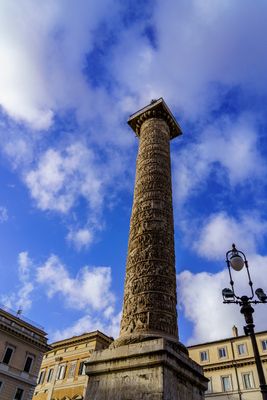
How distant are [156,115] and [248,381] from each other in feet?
66.7

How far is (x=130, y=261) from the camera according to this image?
21.8 feet

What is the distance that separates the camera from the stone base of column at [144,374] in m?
4.66

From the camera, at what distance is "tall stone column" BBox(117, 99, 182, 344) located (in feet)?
18.5

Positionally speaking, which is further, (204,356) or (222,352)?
(204,356)

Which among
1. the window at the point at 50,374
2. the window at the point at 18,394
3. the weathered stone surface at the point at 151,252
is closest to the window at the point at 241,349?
the window at the point at 50,374

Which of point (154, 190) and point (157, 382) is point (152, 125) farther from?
point (157, 382)

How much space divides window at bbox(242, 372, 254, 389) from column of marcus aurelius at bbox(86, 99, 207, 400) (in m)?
19.5

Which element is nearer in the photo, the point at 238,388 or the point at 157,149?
the point at 157,149

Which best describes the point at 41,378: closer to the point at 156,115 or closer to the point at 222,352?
the point at 222,352

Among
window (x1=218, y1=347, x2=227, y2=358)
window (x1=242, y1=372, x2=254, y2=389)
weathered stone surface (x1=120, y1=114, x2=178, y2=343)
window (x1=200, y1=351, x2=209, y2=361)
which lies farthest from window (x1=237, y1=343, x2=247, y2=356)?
weathered stone surface (x1=120, y1=114, x2=178, y2=343)

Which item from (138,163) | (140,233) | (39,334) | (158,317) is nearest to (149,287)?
(158,317)

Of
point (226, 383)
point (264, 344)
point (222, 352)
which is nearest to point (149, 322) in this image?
point (264, 344)

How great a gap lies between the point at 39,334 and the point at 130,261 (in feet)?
54.7

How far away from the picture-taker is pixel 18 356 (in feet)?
61.5
